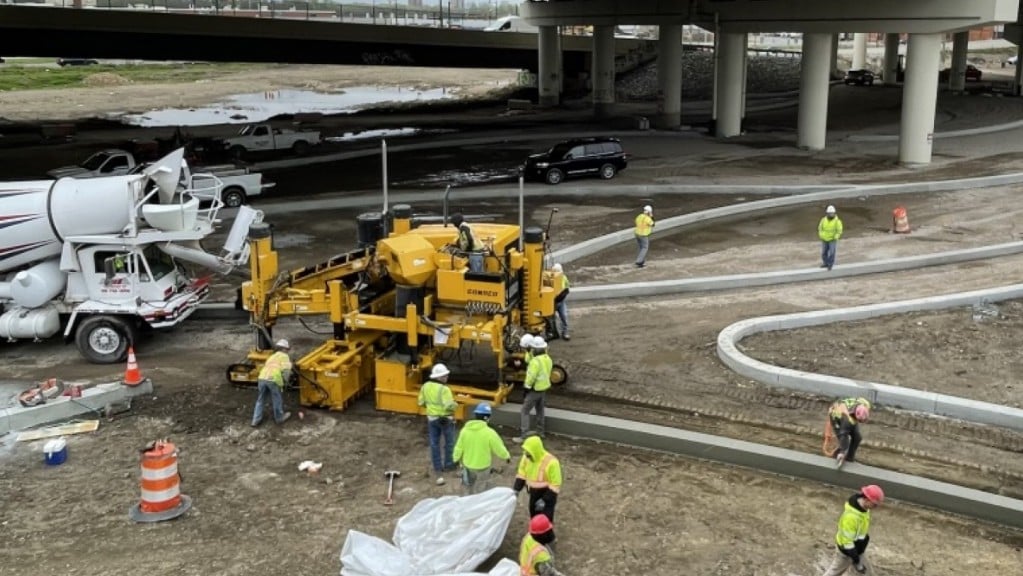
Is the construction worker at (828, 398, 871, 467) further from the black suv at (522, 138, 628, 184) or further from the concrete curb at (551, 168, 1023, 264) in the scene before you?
the black suv at (522, 138, 628, 184)

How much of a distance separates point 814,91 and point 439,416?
34965mm

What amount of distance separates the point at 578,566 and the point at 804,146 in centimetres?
3610

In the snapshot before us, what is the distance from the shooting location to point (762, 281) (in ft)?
64.0

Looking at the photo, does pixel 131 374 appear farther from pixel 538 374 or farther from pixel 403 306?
pixel 538 374

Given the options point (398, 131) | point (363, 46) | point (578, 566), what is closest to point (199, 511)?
point (578, 566)

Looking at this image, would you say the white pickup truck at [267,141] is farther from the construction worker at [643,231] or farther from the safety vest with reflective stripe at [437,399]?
the safety vest with reflective stripe at [437,399]

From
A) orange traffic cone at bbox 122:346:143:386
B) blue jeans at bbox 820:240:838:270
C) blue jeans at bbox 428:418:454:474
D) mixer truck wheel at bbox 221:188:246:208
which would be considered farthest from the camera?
mixer truck wheel at bbox 221:188:246:208

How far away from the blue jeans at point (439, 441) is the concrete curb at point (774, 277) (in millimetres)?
7602

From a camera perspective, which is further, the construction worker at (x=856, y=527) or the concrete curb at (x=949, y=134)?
the concrete curb at (x=949, y=134)

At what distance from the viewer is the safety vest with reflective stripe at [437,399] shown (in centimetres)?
1120

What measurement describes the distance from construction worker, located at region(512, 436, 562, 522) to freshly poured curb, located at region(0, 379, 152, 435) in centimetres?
713

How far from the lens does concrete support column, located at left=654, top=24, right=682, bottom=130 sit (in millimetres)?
52500

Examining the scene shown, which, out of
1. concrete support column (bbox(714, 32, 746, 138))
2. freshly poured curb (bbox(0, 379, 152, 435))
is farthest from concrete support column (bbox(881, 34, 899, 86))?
freshly poured curb (bbox(0, 379, 152, 435))

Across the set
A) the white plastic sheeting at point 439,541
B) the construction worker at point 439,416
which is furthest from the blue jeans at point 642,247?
the white plastic sheeting at point 439,541
